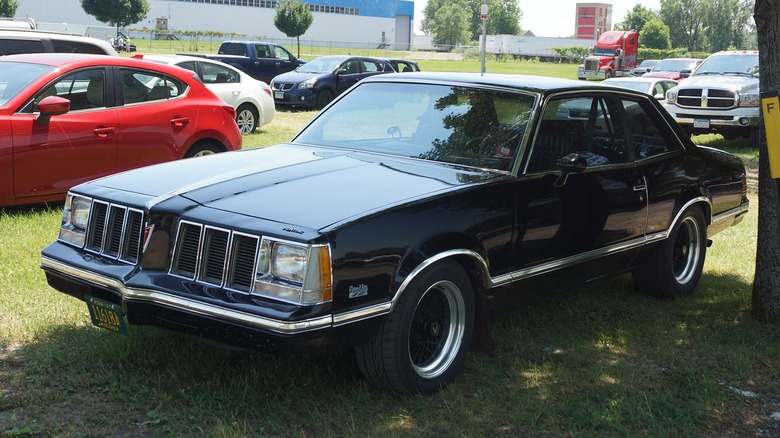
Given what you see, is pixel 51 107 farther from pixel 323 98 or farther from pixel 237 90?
pixel 323 98

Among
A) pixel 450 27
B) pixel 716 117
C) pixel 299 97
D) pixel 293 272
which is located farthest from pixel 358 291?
pixel 450 27

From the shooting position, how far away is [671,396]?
4555 millimetres

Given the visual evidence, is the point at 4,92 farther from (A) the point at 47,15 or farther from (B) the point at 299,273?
(A) the point at 47,15

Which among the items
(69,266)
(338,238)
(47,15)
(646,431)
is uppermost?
(47,15)

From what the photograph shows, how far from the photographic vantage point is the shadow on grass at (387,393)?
4.08 m

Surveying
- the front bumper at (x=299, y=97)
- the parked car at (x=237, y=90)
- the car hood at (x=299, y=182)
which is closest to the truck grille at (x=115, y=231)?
the car hood at (x=299, y=182)

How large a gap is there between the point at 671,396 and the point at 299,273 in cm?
209

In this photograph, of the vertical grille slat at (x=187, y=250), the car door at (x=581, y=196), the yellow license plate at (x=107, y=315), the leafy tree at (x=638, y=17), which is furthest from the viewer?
the leafy tree at (x=638, y=17)

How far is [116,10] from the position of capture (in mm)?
58906

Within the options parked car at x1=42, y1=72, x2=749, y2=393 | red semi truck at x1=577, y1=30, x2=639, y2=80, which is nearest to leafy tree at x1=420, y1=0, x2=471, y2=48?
red semi truck at x1=577, y1=30, x2=639, y2=80

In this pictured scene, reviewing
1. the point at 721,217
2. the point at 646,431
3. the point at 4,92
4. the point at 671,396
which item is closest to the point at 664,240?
the point at 721,217

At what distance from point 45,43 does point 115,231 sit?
371 inches

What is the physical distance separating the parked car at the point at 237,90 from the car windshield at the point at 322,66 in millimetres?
6629

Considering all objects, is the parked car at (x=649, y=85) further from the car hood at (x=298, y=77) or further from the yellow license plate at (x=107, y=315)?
the yellow license plate at (x=107, y=315)
